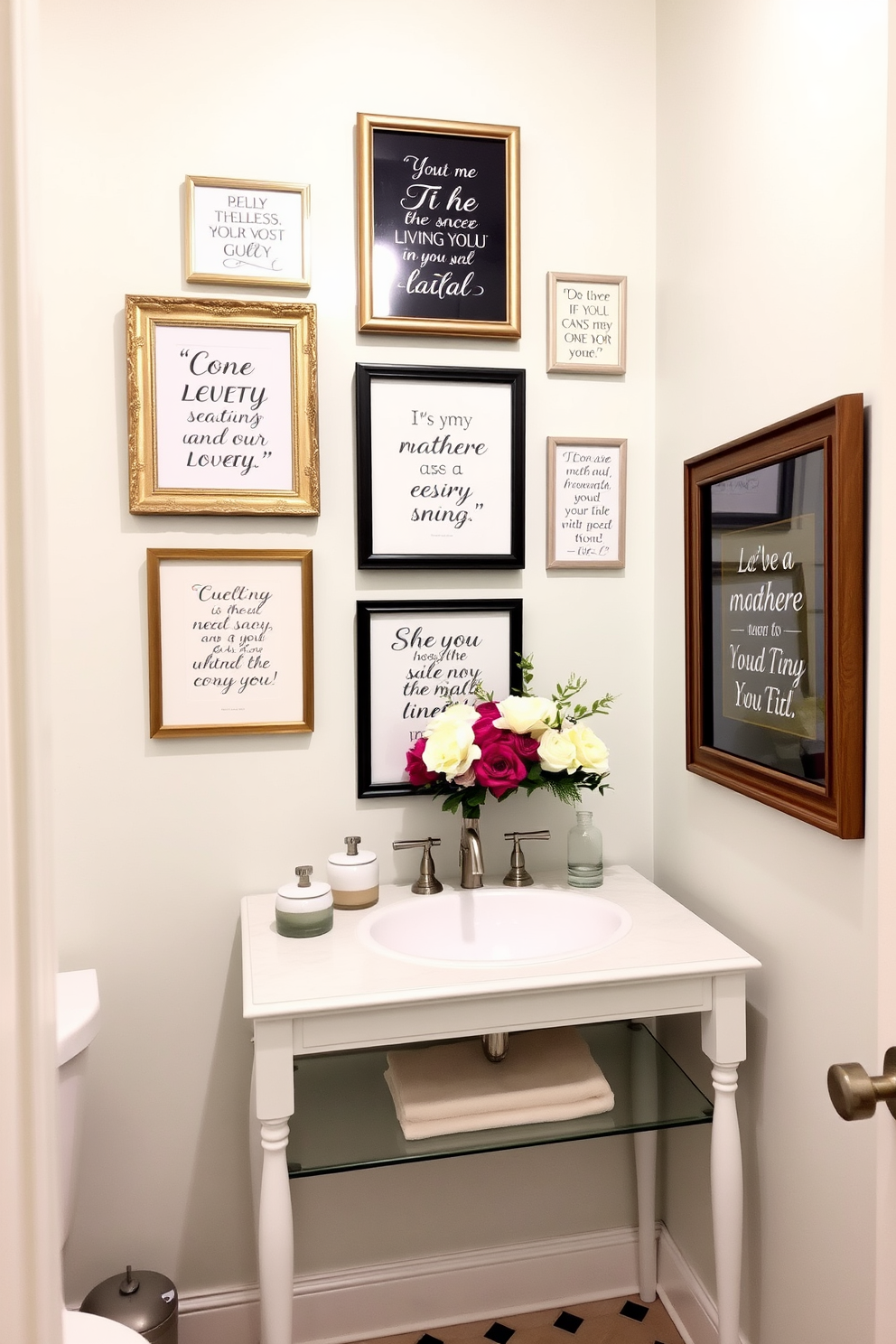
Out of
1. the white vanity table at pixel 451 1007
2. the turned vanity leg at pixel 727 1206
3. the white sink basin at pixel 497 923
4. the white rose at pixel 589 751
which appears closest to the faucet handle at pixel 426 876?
the white sink basin at pixel 497 923

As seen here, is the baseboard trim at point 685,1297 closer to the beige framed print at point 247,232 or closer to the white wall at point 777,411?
the white wall at point 777,411

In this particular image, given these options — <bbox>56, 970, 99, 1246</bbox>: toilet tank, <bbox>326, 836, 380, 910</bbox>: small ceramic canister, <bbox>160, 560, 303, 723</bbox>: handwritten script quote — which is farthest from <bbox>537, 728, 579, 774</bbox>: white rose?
<bbox>56, 970, 99, 1246</bbox>: toilet tank

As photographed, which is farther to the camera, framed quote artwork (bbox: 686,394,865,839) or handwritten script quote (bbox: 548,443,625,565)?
handwritten script quote (bbox: 548,443,625,565)

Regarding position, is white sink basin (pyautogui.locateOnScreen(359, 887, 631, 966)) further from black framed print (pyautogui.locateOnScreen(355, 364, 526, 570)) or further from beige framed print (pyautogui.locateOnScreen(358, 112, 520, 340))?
beige framed print (pyautogui.locateOnScreen(358, 112, 520, 340))

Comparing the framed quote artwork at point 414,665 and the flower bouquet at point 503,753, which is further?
the framed quote artwork at point 414,665

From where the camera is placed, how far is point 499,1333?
5.84 feet

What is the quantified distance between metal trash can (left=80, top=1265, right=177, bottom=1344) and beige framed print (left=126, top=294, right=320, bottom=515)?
1372mm

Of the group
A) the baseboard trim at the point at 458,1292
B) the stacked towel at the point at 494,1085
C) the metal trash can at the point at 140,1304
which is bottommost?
the baseboard trim at the point at 458,1292

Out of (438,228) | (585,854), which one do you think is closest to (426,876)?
(585,854)

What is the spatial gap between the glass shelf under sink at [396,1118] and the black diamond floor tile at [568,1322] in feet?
1.79

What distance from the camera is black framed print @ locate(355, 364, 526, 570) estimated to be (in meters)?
1.75

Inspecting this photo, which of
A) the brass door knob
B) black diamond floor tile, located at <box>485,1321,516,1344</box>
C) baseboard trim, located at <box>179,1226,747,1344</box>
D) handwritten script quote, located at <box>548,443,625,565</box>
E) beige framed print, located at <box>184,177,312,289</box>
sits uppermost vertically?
beige framed print, located at <box>184,177,312,289</box>

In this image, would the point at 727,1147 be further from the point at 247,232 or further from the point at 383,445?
the point at 247,232

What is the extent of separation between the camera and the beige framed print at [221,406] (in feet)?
5.42
